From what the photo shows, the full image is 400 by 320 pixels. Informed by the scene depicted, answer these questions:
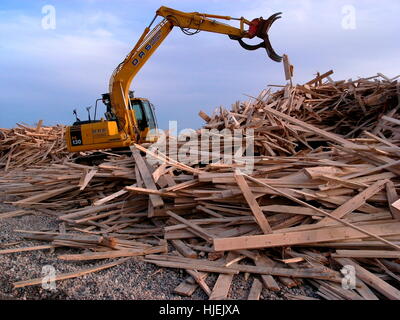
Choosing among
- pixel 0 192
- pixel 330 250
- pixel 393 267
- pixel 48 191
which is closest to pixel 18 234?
pixel 48 191

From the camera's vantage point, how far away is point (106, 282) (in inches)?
153

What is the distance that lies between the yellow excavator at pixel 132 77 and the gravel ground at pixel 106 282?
440 centimetres

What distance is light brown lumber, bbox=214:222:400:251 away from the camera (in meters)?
3.92

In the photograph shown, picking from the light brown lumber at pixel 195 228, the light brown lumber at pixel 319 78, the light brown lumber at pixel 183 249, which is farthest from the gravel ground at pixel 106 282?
the light brown lumber at pixel 319 78

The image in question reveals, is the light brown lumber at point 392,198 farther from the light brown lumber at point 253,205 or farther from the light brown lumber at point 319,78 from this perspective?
the light brown lumber at point 319,78

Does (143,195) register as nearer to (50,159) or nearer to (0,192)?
(0,192)

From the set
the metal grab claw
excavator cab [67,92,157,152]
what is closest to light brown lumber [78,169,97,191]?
excavator cab [67,92,157,152]

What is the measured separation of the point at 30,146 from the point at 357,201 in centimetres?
1160

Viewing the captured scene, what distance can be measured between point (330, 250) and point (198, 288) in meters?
1.61

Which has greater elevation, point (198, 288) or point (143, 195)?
point (143, 195)

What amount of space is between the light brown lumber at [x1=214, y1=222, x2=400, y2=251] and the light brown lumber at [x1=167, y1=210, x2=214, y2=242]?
50 cm

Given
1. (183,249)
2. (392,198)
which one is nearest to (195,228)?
(183,249)

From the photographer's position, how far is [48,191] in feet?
21.6

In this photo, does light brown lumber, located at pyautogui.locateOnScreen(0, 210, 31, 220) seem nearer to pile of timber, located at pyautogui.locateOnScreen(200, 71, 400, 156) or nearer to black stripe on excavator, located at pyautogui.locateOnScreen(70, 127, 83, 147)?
black stripe on excavator, located at pyautogui.locateOnScreen(70, 127, 83, 147)
